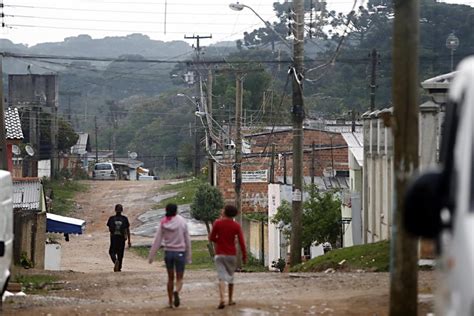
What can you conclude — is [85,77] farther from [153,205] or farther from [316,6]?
[316,6]

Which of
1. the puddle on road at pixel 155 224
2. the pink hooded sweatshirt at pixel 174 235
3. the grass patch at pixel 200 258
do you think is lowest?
the grass patch at pixel 200 258

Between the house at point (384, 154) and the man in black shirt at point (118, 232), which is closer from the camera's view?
the house at point (384, 154)

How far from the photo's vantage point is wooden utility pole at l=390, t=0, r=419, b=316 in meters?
11.7

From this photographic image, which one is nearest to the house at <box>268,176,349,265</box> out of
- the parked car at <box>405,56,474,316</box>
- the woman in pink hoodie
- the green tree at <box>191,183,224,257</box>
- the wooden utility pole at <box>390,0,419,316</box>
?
the green tree at <box>191,183,224,257</box>

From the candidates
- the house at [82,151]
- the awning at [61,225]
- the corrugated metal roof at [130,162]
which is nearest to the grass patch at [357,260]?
the awning at [61,225]

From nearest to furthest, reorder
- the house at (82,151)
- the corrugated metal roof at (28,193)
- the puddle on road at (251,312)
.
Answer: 1. the puddle on road at (251,312)
2. the corrugated metal roof at (28,193)
3. the house at (82,151)

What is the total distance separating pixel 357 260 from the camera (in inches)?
954

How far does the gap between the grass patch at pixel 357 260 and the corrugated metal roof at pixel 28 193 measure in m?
12.6

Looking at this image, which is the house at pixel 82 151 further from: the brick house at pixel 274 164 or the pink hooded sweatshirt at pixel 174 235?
the pink hooded sweatshirt at pixel 174 235

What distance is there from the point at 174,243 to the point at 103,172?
74.8 metres

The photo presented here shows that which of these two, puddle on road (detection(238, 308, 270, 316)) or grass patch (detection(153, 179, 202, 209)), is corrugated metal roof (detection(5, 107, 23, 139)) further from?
puddle on road (detection(238, 308, 270, 316))

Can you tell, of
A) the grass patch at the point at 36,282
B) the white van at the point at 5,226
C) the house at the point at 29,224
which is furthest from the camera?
the house at the point at 29,224

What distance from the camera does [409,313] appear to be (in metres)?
11.9

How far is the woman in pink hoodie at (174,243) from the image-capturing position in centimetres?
1573
